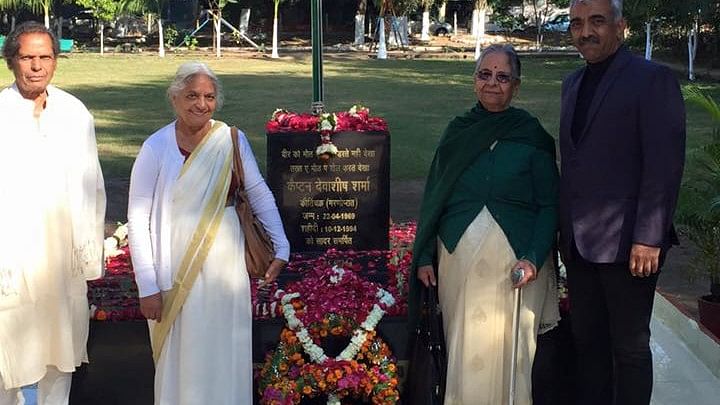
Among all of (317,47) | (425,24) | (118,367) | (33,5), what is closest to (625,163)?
(118,367)

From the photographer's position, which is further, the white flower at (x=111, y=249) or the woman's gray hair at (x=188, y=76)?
the white flower at (x=111, y=249)

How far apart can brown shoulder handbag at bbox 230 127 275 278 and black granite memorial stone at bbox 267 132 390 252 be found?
1.82m

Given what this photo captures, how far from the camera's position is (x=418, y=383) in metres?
4.36

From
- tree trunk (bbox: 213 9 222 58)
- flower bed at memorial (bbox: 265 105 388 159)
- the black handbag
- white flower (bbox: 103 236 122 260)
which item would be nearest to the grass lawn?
tree trunk (bbox: 213 9 222 58)

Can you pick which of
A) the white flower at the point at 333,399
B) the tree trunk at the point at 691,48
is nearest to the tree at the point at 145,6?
the tree trunk at the point at 691,48

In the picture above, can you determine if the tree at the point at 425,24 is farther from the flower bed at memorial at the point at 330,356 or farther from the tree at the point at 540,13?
the flower bed at memorial at the point at 330,356

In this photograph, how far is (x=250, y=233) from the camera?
388 centimetres

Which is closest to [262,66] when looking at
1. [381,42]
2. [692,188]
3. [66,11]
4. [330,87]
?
[381,42]

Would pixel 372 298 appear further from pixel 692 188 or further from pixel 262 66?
pixel 262 66

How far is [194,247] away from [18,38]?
1060 millimetres

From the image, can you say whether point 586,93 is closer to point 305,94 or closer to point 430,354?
point 430,354

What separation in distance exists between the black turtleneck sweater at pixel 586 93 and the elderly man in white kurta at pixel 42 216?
6.44ft

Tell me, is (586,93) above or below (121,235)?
above

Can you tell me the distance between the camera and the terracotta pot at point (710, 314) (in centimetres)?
612
